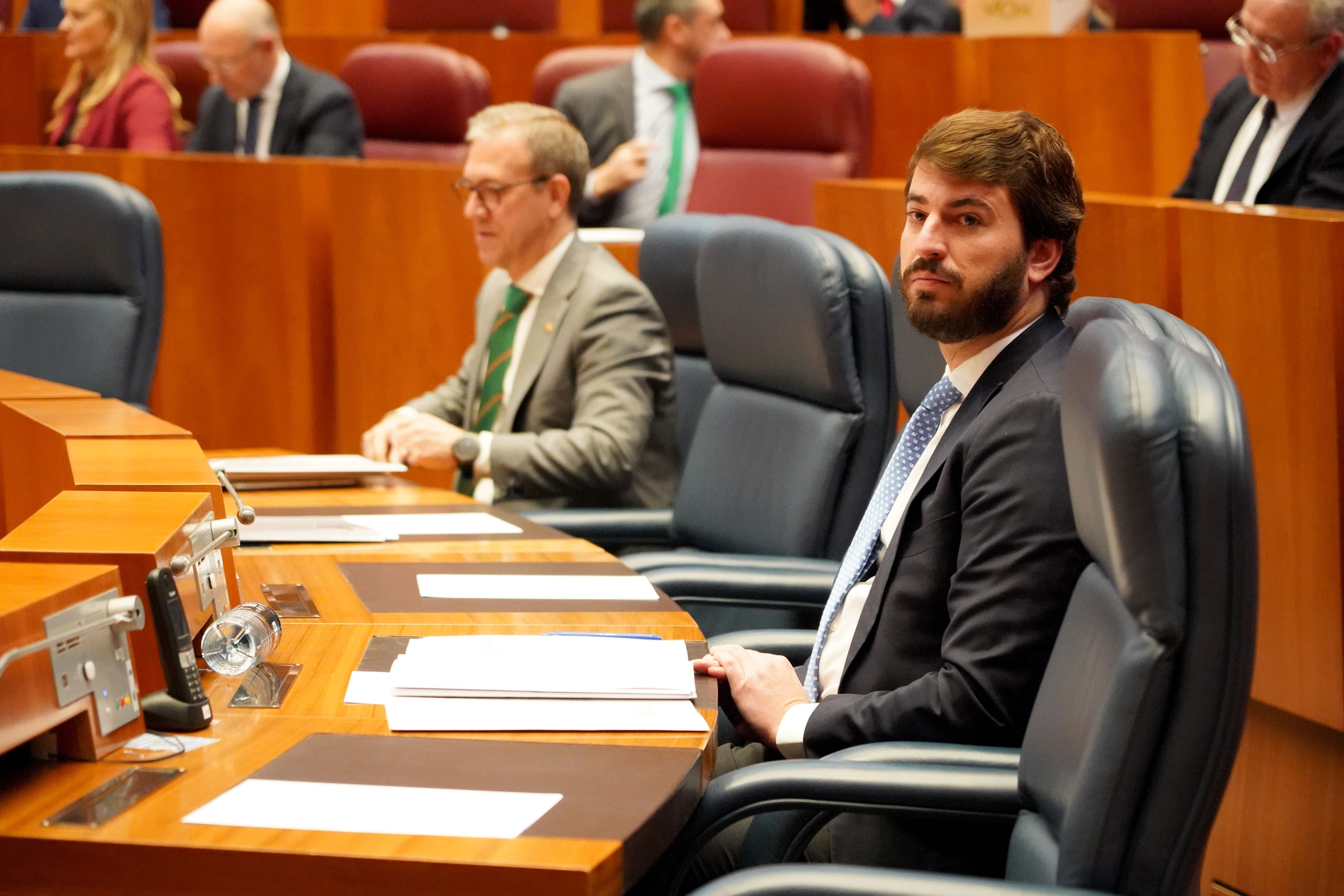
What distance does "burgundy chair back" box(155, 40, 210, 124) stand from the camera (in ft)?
18.4

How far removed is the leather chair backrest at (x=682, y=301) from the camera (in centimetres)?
281

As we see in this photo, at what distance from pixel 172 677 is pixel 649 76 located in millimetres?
3336

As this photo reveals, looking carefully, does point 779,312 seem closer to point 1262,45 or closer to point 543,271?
point 543,271

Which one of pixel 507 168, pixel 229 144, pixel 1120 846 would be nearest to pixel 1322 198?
pixel 507 168

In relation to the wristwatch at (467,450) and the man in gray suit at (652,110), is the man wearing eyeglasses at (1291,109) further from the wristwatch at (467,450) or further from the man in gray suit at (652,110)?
the man in gray suit at (652,110)

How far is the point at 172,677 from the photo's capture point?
1.39 meters

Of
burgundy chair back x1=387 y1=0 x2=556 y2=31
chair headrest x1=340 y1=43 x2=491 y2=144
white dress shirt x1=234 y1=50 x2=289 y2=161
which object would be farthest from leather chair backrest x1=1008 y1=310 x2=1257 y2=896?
burgundy chair back x1=387 y1=0 x2=556 y2=31

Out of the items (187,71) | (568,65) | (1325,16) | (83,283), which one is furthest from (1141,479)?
(187,71)

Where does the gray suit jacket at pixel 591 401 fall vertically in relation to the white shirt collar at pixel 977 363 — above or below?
below

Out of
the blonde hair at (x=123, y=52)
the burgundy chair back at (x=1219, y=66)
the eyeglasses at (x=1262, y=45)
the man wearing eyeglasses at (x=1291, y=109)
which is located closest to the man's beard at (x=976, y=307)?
the man wearing eyeglasses at (x=1291, y=109)

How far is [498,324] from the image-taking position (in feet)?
9.57

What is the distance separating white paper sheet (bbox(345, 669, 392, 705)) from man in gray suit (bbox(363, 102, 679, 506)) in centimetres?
113

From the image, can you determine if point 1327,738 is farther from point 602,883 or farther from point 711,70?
point 711,70

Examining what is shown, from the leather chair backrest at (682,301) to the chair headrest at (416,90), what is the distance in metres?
2.12
